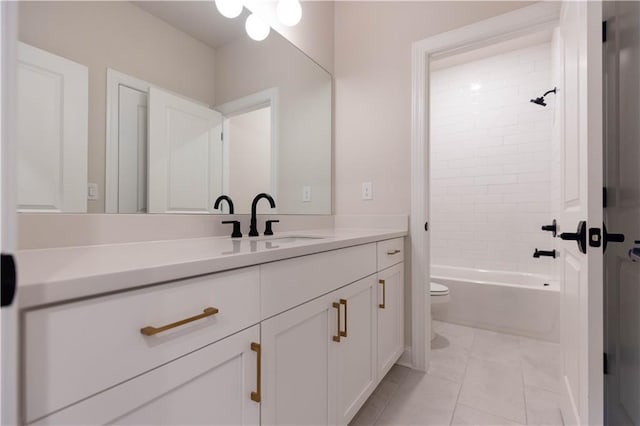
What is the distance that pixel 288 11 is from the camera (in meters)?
1.68

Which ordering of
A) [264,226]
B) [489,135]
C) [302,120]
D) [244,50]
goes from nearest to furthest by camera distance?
[244,50] < [264,226] < [302,120] < [489,135]

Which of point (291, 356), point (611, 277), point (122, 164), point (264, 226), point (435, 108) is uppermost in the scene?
point (435, 108)

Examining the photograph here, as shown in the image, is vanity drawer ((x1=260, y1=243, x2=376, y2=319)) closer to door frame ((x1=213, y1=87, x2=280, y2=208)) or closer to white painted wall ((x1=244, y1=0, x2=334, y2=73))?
door frame ((x1=213, y1=87, x2=280, y2=208))

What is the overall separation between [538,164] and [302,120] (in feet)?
8.05

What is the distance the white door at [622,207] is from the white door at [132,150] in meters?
1.66

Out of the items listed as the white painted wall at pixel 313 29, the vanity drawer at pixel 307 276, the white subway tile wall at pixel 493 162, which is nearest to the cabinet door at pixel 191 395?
the vanity drawer at pixel 307 276

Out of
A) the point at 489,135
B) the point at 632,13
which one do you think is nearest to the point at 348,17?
the point at 632,13

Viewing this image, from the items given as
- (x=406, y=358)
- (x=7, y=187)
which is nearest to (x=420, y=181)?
(x=406, y=358)

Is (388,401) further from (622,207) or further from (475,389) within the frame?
(622,207)

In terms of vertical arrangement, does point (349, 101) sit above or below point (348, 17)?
below

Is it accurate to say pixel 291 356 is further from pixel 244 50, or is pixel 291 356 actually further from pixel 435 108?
pixel 435 108

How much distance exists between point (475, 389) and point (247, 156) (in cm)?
175

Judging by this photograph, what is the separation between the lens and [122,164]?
3.32 feet

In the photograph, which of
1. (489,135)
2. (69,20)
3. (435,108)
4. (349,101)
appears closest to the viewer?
(69,20)
